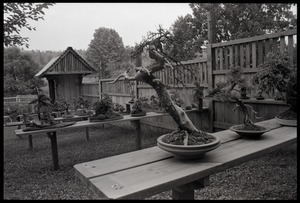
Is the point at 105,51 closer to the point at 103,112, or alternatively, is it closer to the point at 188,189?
the point at 103,112

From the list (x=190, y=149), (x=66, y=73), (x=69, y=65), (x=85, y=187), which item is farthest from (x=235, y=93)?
(x=69, y=65)

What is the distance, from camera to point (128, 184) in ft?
4.19

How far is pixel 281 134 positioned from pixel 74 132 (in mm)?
6137

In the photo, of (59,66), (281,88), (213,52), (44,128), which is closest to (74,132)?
(59,66)

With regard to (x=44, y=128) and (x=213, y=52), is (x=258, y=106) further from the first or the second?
(x=44, y=128)

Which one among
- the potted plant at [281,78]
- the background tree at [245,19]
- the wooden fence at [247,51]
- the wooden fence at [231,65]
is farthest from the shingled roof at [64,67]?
the potted plant at [281,78]

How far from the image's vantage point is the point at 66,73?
8.97 m

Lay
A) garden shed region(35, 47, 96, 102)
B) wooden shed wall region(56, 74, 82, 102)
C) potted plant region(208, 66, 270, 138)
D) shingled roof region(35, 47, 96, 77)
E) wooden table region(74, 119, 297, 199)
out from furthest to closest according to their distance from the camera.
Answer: wooden shed wall region(56, 74, 82, 102), garden shed region(35, 47, 96, 102), shingled roof region(35, 47, 96, 77), potted plant region(208, 66, 270, 138), wooden table region(74, 119, 297, 199)

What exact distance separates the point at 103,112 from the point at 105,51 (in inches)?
667

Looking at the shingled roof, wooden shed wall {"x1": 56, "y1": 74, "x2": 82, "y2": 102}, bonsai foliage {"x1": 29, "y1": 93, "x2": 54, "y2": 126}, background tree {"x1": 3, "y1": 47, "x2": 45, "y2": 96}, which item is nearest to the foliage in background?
background tree {"x1": 3, "y1": 47, "x2": 45, "y2": 96}

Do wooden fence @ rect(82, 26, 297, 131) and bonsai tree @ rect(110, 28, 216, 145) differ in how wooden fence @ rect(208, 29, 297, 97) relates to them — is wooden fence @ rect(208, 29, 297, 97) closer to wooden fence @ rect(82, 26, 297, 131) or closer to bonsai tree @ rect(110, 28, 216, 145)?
wooden fence @ rect(82, 26, 297, 131)

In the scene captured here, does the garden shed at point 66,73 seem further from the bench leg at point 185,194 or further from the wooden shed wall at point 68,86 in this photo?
the bench leg at point 185,194

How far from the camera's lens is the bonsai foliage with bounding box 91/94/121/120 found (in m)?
4.09

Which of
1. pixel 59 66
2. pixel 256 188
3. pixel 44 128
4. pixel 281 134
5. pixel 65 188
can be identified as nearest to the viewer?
pixel 281 134
